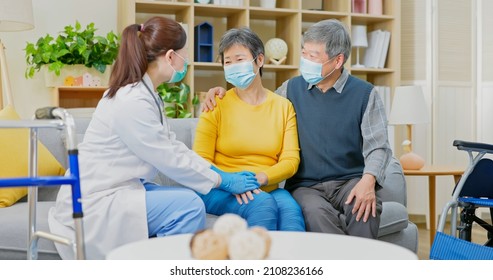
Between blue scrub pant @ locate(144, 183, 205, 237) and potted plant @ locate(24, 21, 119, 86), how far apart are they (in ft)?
5.61

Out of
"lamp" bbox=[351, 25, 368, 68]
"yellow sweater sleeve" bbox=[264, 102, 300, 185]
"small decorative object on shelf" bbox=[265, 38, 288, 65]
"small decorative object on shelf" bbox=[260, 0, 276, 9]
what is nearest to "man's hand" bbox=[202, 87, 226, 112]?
"yellow sweater sleeve" bbox=[264, 102, 300, 185]

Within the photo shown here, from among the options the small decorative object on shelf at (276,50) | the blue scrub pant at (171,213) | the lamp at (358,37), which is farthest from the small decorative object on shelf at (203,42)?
the blue scrub pant at (171,213)

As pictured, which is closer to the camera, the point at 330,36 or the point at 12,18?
the point at 330,36

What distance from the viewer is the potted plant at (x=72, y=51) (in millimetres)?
3627

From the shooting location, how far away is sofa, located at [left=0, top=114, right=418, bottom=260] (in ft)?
7.46

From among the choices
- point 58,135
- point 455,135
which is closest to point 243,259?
point 58,135

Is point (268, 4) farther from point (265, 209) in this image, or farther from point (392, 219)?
point (265, 209)

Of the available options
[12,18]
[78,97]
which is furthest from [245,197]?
[78,97]

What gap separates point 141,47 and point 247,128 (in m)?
0.50

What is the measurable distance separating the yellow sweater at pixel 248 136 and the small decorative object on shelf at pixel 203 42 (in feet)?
5.73

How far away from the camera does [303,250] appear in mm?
1510

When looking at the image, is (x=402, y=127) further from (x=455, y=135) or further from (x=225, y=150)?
(x=225, y=150)
